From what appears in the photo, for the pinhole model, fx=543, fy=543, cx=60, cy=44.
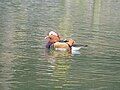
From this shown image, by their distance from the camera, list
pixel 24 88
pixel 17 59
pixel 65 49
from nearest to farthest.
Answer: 1. pixel 24 88
2. pixel 17 59
3. pixel 65 49

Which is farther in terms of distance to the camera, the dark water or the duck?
the duck

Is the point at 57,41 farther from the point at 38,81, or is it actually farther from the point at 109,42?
the point at 38,81

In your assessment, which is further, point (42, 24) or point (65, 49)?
point (42, 24)

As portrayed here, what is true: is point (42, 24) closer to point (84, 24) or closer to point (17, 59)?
point (84, 24)

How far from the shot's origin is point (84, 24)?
46.3 metres

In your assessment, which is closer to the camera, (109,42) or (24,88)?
(24,88)

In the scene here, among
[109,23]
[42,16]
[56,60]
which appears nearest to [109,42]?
[56,60]

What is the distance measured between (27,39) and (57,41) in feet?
9.86

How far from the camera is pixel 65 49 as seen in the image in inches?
1230

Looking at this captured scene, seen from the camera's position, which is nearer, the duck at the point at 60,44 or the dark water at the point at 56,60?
the dark water at the point at 56,60

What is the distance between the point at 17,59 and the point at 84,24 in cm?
1958

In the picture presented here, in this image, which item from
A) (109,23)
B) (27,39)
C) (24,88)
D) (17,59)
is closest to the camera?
(24,88)

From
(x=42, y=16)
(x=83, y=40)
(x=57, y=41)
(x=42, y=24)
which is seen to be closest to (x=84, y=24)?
(x=42, y=24)

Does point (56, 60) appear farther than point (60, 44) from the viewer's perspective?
No
